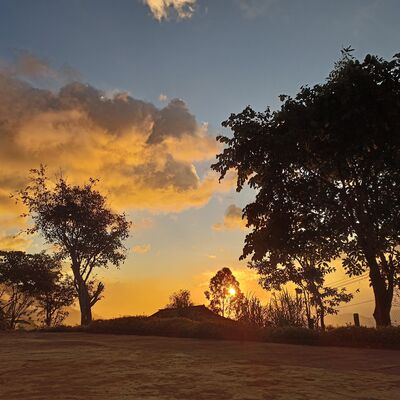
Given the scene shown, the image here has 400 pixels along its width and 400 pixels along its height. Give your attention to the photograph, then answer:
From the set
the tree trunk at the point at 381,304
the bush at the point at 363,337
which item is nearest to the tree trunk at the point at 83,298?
the tree trunk at the point at 381,304

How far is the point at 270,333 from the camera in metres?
12.4

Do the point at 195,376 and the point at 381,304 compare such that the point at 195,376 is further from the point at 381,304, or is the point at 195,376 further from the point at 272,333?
the point at 381,304

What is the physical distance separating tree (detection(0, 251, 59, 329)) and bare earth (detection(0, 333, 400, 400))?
108 ft

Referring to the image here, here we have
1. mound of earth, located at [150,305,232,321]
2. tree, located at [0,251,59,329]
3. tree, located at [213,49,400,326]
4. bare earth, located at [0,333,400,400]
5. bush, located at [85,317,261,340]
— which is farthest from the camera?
tree, located at [0,251,59,329]

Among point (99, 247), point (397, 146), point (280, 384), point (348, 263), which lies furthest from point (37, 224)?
point (280, 384)

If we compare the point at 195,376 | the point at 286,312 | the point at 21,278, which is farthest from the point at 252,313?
the point at 21,278

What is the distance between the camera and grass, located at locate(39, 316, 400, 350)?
442 inches

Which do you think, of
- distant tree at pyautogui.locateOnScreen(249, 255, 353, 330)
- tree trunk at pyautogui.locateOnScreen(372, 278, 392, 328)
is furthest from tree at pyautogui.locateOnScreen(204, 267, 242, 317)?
tree trunk at pyautogui.locateOnScreen(372, 278, 392, 328)

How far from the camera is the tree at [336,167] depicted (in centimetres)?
1623

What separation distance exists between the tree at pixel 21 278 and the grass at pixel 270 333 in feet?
79.2

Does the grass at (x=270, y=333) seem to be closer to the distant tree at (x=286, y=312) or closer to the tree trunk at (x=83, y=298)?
the distant tree at (x=286, y=312)

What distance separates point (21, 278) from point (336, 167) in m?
31.5

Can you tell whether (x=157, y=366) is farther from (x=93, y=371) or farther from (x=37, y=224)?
(x=37, y=224)

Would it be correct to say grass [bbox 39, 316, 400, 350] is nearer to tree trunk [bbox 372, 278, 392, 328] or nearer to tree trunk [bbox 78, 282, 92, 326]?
tree trunk [bbox 372, 278, 392, 328]
